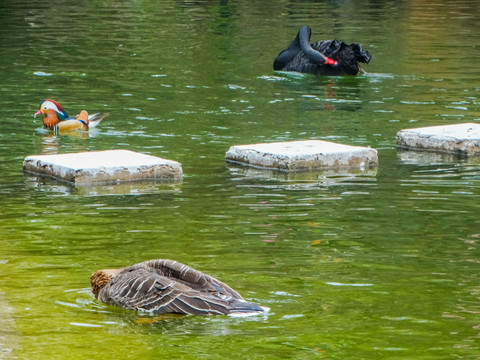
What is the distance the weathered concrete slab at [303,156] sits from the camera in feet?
44.4

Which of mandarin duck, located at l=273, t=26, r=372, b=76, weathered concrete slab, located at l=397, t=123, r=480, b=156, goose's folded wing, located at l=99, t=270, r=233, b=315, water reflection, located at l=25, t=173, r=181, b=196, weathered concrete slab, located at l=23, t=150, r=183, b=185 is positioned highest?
mandarin duck, located at l=273, t=26, r=372, b=76

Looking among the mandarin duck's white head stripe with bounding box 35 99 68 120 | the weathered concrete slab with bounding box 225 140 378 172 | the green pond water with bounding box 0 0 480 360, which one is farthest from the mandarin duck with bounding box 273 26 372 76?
the weathered concrete slab with bounding box 225 140 378 172

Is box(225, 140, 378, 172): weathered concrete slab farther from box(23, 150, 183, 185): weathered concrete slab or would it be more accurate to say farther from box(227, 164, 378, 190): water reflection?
box(23, 150, 183, 185): weathered concrete slab

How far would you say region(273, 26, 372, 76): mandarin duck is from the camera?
23.8 m

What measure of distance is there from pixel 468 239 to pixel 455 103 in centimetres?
977

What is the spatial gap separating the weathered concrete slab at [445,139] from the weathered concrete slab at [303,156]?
130 cm

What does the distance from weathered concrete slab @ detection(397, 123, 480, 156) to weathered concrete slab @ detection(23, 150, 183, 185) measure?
3.51 metres

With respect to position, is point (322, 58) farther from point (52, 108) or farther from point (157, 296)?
point (157, 296)

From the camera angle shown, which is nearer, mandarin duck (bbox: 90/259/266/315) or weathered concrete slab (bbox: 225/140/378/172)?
mandarin duck (bbox: 90/259/266/315)

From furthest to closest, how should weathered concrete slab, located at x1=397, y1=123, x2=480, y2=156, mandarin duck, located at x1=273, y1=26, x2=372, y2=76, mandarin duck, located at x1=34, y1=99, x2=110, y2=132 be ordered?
1. mandarin duck, located at x1=273, y1=26, x2=372, y2=76
2. mandarin duck, located at x1=34, y1=99, x2=110, y2=132
3. weathered concrete slab, located at x1=397, y1=123, x2=480, y2=156

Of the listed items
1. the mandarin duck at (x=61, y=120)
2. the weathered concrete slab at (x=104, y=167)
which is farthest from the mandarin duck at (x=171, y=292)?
the mandarin duck at (x=61, y=120)

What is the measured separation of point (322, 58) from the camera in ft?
78.2

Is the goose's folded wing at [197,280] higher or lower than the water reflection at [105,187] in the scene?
lower

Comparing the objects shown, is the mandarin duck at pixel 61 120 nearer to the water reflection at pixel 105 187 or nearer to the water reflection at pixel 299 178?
the water reflection at pixel 299 178
